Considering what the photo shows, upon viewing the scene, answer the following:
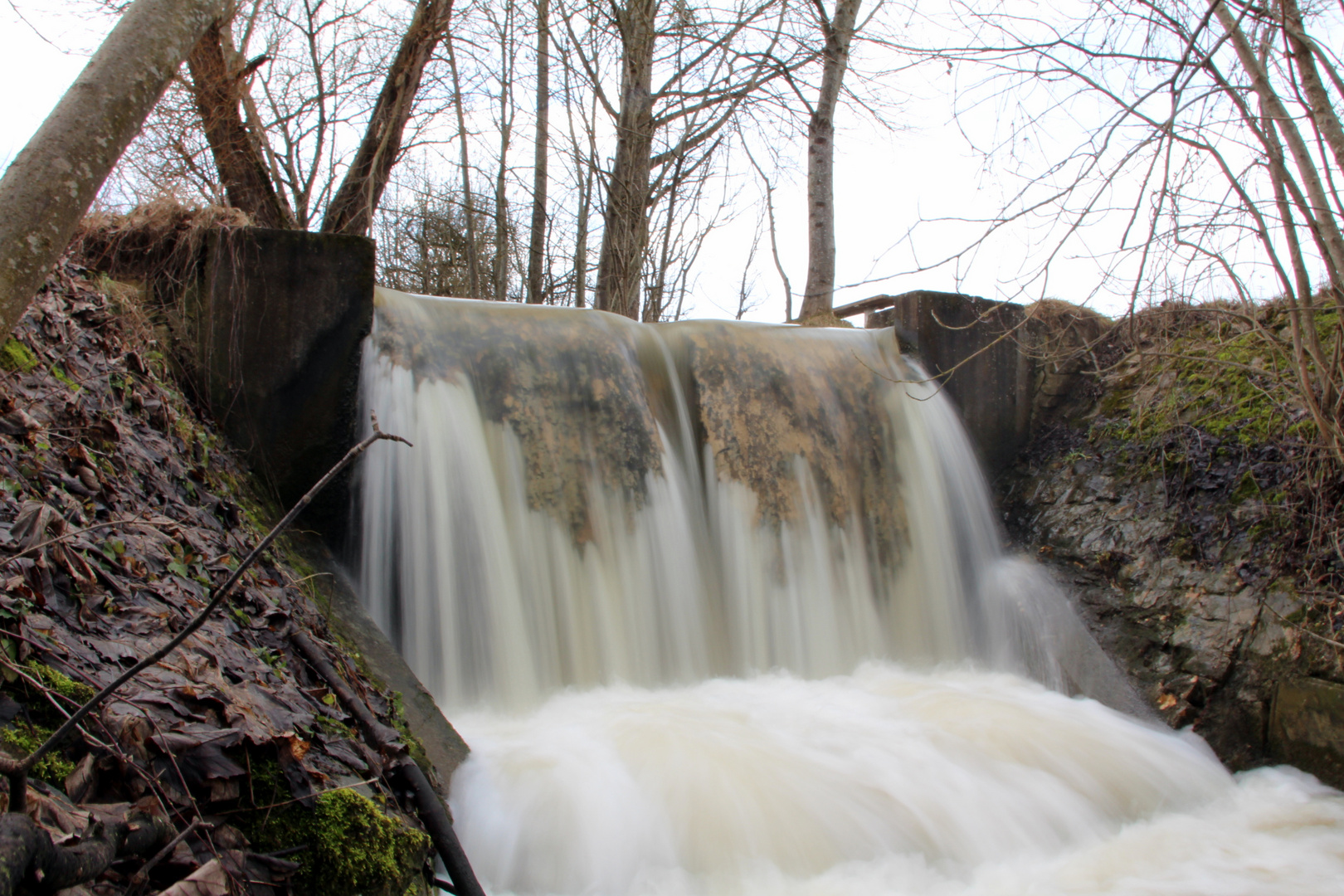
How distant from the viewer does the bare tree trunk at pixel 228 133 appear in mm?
6676

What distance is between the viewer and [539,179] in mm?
16516

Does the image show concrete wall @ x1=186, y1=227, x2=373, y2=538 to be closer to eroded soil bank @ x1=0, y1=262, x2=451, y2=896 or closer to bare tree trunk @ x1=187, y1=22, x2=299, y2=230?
eroded soil bank @ x1=0, y1=262, x2=451, y2=896

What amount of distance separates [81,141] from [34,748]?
150cm

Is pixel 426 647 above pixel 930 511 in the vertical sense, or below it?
below

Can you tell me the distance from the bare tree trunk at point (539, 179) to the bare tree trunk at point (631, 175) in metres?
3.48

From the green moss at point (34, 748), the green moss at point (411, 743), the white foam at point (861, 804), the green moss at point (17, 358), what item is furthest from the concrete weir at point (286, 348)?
the green moss at point (34, 748)

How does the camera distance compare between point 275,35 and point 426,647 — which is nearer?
point 426,647

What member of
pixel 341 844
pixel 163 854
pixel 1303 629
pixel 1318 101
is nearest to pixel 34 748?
pixel 163 854

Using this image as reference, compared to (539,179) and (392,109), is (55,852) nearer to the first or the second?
(392,109)

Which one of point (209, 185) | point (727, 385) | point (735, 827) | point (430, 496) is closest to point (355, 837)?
point (735, 827)

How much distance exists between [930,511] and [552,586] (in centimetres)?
318

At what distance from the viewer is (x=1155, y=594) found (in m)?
5.51

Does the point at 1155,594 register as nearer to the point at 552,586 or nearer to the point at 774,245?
the point at 552,586

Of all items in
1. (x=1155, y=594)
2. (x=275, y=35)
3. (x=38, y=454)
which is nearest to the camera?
(x=38, y=454)
